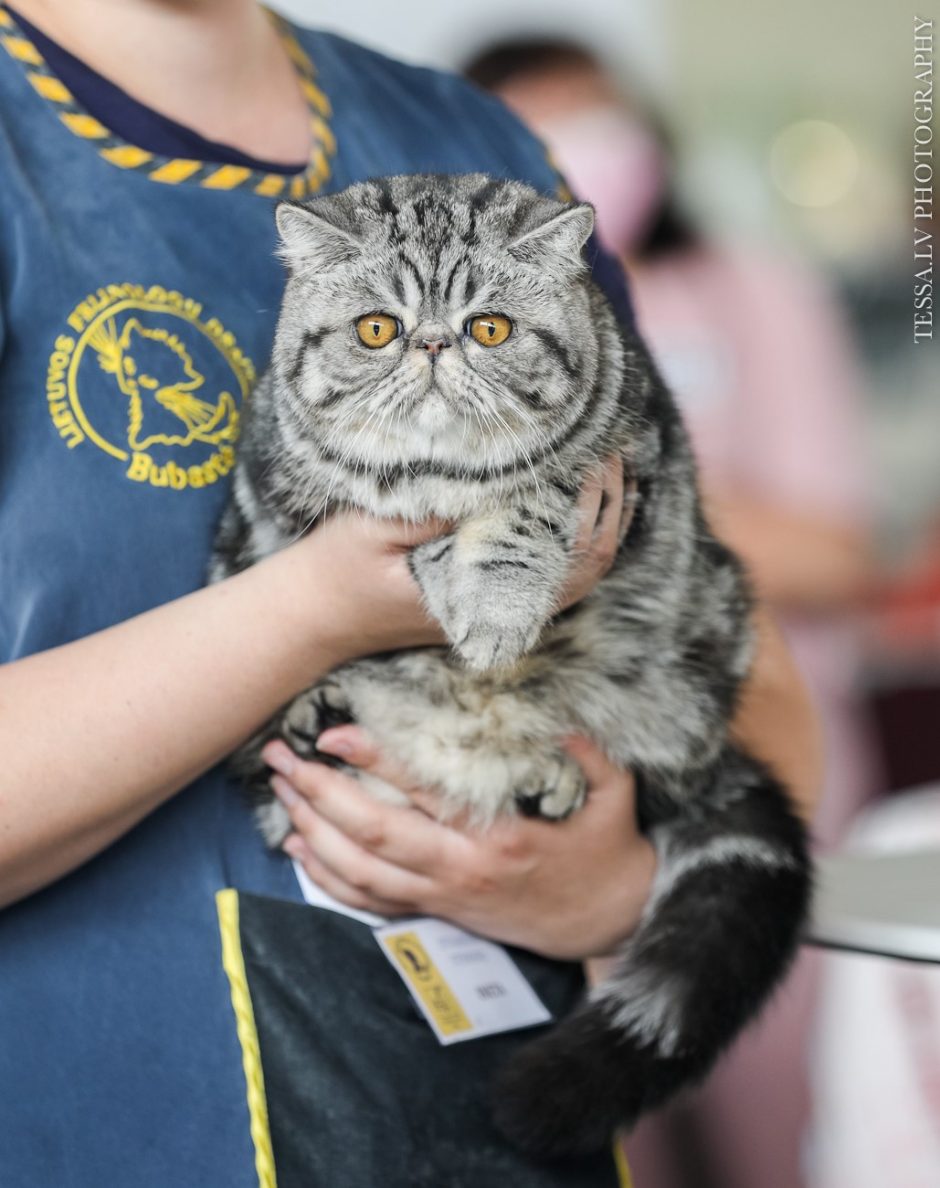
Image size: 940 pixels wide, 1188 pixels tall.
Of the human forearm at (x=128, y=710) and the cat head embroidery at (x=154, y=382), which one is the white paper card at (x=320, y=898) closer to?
the human forearm at (x=128, y=710)

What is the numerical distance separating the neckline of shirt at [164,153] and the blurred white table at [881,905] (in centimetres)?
77

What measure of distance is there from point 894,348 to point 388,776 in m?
3.70

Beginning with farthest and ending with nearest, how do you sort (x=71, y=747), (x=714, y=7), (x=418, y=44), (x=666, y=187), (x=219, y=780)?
(x=714, y=7) < (x=418, y=44) < (x=666, y=187) < (x=219, y=780) < (x=71, y=747)

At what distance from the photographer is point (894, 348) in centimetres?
441

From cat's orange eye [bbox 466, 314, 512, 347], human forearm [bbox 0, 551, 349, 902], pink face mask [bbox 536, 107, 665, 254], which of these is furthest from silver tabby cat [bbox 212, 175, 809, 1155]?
pink face mask [bbox 536, 107, 665, 254]

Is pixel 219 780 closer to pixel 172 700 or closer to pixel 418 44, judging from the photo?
pixel 172 700

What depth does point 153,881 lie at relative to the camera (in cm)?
102

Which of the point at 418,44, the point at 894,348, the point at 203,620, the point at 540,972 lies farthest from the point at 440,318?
the point at 894,348

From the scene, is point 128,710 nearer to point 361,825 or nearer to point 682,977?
point 361,825

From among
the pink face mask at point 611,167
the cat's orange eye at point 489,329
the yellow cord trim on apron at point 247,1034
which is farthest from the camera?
the pink face mask at point 611,167

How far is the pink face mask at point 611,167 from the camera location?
2.40m

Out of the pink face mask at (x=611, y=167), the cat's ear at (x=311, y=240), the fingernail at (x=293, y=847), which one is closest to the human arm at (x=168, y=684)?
the fingernail at (x=293, y=847)

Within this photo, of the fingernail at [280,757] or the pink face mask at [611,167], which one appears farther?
the pink face mask at [611,167]

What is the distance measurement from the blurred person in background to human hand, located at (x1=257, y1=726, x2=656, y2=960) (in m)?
1.20
